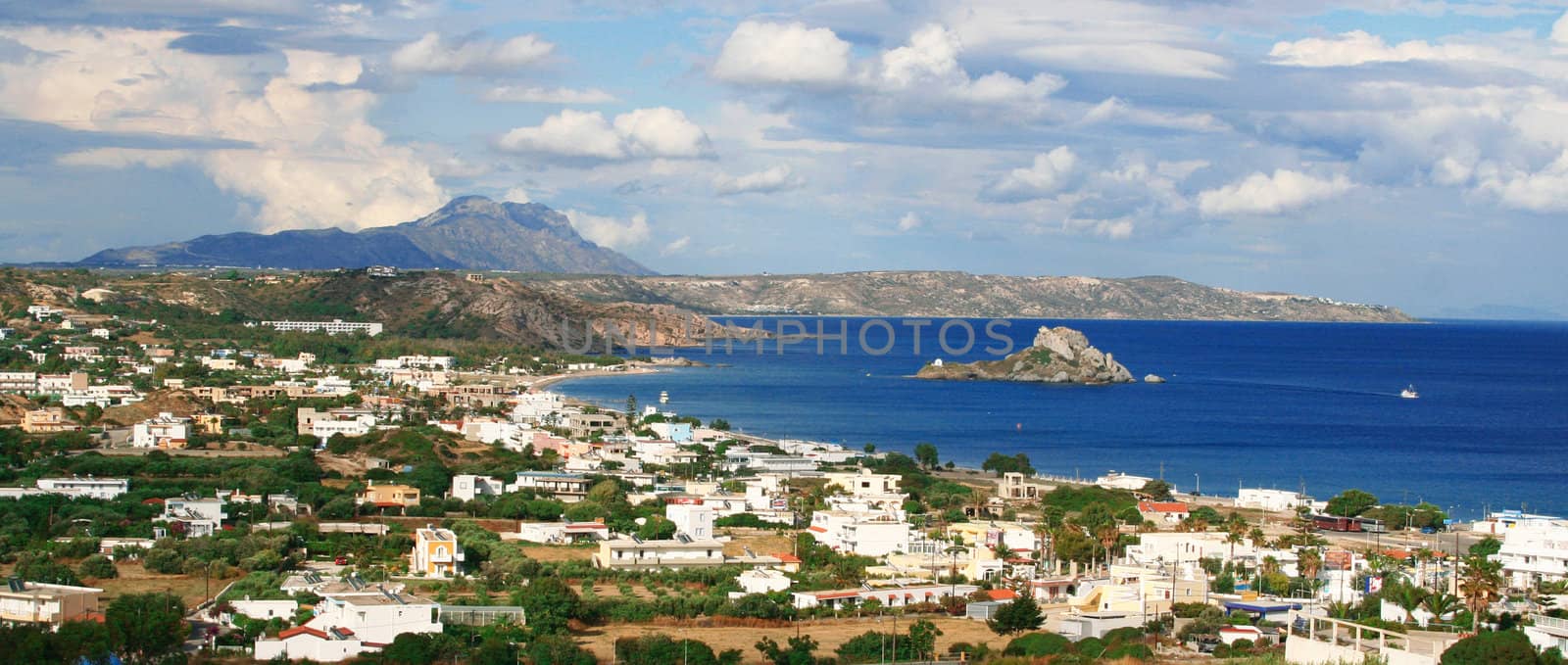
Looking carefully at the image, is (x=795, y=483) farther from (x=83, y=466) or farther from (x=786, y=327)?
(x=786, y=327)

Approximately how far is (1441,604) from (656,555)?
43.8 feet

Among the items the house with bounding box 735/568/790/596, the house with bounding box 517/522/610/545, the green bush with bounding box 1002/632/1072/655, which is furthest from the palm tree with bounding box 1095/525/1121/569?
the house with bounding box 517/522/610/545

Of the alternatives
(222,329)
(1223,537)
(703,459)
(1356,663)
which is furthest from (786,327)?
(1356,663)

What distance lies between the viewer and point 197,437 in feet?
149

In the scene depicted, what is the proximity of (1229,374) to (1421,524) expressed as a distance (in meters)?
70.2

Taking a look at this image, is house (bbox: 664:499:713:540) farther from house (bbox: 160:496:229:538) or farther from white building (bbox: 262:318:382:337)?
white building (bbox: 262:318:382:337)

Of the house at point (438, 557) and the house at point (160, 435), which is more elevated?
the house at point (160, 435)

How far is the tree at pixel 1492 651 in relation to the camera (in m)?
17.6

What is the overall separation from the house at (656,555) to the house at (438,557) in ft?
8.53

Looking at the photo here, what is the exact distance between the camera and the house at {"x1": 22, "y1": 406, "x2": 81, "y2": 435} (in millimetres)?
46031

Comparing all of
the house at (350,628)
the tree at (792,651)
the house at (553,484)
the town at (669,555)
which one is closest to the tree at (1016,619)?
the town at (669,555)

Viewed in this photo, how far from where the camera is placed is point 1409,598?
899 inches

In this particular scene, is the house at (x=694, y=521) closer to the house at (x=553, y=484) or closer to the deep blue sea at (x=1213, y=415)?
the house at (x=553, y=484)

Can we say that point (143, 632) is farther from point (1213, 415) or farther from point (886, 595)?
point (1213, 415)
